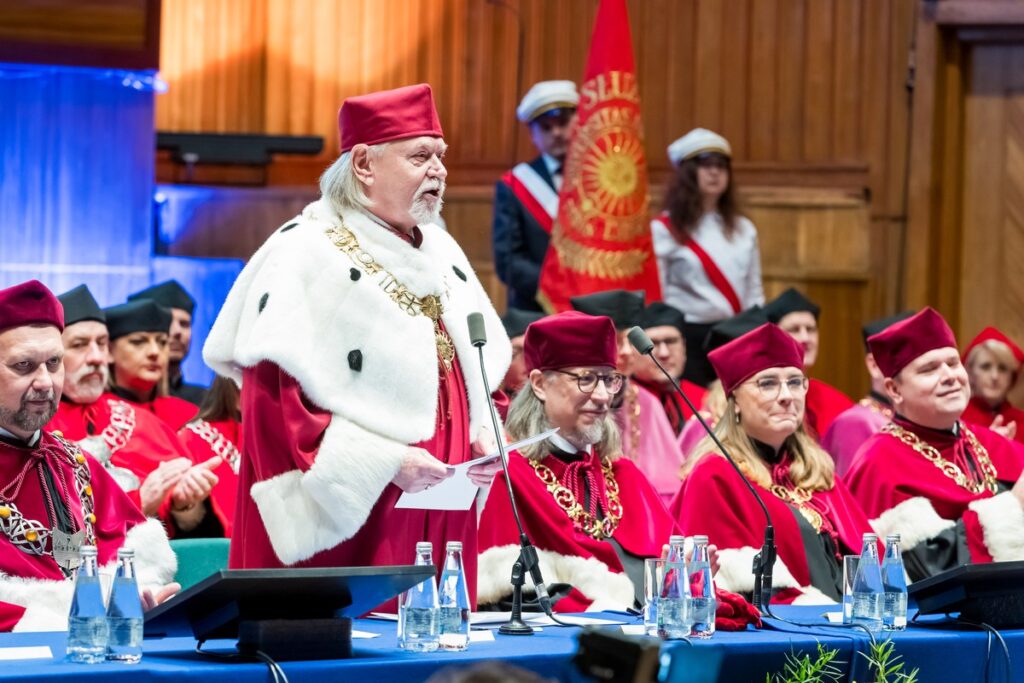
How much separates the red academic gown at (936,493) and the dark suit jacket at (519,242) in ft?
8.73

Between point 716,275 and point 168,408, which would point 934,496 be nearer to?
point 716,275

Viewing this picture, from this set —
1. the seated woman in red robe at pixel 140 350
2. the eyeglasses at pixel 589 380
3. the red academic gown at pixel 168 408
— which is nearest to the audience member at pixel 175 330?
the red academic gown at pixel 168 408

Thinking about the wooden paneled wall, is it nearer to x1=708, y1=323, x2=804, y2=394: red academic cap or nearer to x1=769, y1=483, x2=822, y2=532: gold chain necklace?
x1=708, y1=323, x2=804, y2=394: red academic cap

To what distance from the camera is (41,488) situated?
405cm

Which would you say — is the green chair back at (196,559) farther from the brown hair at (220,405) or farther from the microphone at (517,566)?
the brown hair at (220,405)

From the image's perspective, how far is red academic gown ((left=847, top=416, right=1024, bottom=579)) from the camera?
5.38 metres

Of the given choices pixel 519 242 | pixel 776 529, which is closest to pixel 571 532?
pixel 776 529

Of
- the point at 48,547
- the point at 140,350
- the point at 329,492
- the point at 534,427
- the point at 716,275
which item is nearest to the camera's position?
the point at 329,492

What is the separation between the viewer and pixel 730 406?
536 centimetres

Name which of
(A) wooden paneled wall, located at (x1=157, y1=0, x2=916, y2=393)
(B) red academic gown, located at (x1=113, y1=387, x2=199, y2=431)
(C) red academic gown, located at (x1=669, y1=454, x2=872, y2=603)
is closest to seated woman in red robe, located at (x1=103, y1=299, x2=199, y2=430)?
(B) red academic gown, located at (x1=113, y1=387, x2=199, y2=431)

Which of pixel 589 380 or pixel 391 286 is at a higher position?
pixel 391 286

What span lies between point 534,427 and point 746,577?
755 millimetres

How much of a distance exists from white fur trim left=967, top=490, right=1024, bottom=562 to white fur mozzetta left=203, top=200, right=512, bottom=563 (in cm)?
203

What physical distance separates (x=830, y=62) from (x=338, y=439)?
246 inches
